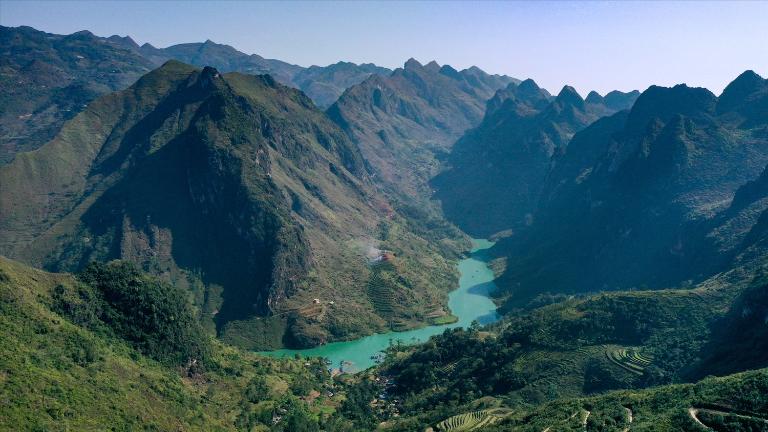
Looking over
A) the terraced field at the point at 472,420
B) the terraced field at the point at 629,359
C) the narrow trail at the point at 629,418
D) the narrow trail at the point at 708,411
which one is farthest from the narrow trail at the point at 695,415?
the terraced field at the point at 629,359

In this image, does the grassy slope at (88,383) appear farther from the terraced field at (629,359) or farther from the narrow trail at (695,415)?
the narrow trail at (695,415)

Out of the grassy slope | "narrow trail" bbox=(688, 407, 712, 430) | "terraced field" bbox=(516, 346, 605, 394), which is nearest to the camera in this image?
"narrow trail" bbox=(688, 407, 712, 430)

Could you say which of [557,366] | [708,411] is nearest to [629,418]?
[708,411]

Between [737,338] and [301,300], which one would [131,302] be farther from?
[737,338]

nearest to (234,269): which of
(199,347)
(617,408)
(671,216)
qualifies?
(199,347)

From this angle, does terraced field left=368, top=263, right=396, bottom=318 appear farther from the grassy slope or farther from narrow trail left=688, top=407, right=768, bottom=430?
narrow trail left=688, top=407, right=768, bottom=430

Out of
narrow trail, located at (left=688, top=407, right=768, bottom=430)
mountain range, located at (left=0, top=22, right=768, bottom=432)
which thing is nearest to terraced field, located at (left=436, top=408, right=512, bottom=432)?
mountain range, located at (left=0, top=22, right=768, bottom=432)
